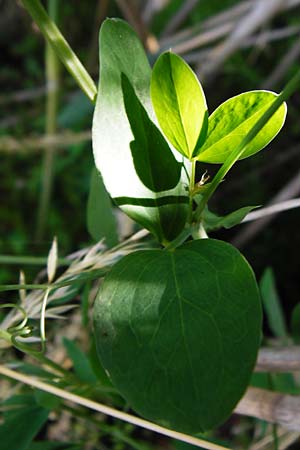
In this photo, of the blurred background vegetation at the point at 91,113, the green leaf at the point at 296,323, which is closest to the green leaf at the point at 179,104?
the green leaf at the point at 296,323

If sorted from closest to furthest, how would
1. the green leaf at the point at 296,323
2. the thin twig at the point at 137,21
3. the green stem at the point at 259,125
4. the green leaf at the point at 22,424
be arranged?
the green stem at the point at 259,125 → the green leaf at the point at 22,424 → the green leaf at the point at 296,323 → the thin twig at the point at 137,21

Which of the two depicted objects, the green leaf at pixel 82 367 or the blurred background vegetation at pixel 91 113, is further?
the blurred background vegetation at pixel 91 113

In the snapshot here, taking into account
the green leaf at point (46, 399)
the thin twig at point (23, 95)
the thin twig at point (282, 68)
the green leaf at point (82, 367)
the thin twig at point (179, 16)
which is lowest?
the green leaf at point (82, 367)

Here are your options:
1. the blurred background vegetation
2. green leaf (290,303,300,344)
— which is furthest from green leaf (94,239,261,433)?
the blurred background vegetation

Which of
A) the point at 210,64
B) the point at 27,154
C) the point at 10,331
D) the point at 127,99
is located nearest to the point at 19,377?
the point at 10,331

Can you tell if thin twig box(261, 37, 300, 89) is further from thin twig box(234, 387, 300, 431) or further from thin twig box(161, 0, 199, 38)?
thin twig box(234, 387, 300, 431)

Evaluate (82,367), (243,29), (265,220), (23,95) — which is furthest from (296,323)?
(23,95)

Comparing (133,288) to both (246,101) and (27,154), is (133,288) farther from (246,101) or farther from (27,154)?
(27,154)

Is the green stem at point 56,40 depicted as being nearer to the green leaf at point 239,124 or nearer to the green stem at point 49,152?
the green leaf at point 239,124
